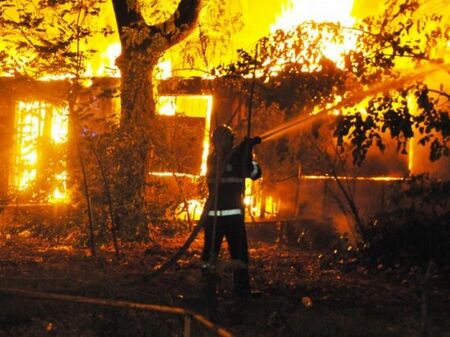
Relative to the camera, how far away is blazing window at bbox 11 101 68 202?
8.71 metres

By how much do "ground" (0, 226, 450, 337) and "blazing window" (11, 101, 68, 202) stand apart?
97 cm

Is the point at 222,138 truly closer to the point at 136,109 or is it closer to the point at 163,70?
the point at 136,109

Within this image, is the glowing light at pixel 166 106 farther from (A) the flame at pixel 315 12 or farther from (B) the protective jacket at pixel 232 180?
(B) the protective jacket at pixel 232 180

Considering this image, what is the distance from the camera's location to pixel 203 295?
22.4ft

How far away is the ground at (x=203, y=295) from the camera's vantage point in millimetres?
5816

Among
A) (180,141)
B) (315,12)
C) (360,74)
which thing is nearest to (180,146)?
(180,141)

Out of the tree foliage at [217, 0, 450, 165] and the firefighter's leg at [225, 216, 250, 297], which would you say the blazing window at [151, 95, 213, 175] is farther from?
the firefighter's leg at [225, 216, 250, 297]

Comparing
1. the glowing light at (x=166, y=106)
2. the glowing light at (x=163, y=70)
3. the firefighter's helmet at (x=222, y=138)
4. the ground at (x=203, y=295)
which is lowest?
the ground at (x=203, y=295)

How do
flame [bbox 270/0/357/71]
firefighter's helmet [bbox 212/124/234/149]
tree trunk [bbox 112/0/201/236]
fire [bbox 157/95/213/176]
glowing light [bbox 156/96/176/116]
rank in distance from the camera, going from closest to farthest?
1. firefighter's helmet [bbox 212/124/234/149]
2. tree trunk [bbox 112/0/201/236]
3. flame [bbox 270/0/357/71]
4. glowing light [bbox 156/96/176/116]
5. fire [bbox 157/95/213/176]

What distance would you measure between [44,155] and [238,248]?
3452 millimetres

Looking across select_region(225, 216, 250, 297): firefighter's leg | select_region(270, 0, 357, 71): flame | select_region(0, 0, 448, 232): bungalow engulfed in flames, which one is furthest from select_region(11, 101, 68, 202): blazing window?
select_region(270, 0, 357, 71): flame

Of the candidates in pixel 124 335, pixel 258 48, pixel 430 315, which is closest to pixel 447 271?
pixel 430 315

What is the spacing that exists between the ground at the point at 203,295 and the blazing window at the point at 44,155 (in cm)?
97

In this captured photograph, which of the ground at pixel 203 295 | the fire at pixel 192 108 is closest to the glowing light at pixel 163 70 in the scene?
the fire at pixel 192 108
